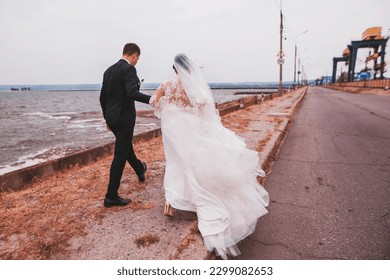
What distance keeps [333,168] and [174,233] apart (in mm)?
3668

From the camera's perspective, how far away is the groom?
317cm

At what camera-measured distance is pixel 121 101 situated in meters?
3.28

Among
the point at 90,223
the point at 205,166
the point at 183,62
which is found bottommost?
the point at 90,223

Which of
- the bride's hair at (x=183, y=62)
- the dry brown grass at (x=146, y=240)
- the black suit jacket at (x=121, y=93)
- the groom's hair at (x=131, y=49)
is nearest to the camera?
the dry brown grass at (x=146, y=240)

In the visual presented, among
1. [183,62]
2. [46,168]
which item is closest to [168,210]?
[183,62]

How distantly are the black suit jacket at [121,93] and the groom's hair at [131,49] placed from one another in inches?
5.5

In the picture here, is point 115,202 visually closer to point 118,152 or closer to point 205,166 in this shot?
point 118,152

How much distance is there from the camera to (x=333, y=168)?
5184 mm

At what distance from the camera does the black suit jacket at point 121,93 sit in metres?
3.14

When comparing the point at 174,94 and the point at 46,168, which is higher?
the point at 174,94

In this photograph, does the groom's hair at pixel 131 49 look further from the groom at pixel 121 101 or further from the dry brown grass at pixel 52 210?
the dry brown grass at pixel 52 210

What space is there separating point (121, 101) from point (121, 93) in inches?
3.7

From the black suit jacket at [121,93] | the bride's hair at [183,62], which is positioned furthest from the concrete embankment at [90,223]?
the bride's hair at [183,62]
